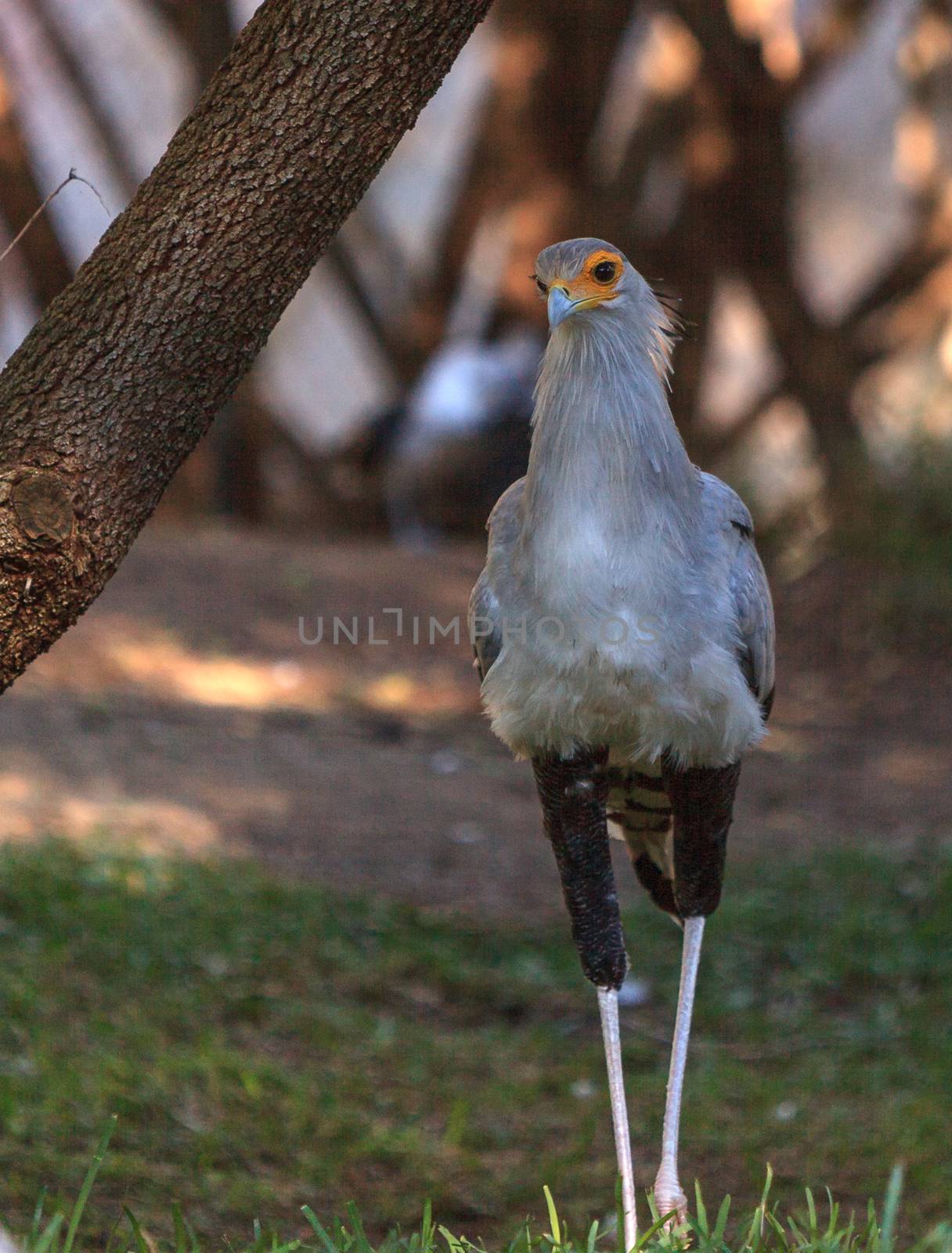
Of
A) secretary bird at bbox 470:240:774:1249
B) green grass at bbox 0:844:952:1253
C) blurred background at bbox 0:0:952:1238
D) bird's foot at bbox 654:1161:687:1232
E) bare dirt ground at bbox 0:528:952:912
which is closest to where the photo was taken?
secretary bird at bbox 470:240:774:1249

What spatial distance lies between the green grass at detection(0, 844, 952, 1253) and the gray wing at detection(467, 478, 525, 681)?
0.99 m

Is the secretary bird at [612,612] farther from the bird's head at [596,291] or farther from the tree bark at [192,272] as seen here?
the tree bark at [192,272]

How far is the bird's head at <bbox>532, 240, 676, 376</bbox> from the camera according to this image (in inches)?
99.8

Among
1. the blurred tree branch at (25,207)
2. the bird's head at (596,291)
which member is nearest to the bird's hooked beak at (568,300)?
the bird's head at (596,291)

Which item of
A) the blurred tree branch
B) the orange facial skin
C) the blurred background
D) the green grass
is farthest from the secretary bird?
the blurred tree branch

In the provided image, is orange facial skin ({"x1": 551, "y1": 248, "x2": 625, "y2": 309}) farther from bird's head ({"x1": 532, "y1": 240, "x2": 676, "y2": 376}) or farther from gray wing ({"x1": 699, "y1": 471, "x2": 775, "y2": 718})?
gray wing ({"x1": 699, "y1": 471, "x2": 775, "y2": 718})

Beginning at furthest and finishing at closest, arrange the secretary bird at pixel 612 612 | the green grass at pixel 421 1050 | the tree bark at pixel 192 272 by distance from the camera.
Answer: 1. the green grass at pixel 421 1050
2. the secretary bird at pixel 612 612
3. the tree bark at pixel 192 272

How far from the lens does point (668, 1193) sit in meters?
2.65

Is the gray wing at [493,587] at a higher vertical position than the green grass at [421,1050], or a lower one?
higher

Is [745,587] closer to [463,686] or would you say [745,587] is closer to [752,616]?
[752,616]

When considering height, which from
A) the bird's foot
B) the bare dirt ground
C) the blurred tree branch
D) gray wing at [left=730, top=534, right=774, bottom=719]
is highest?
the blurred tree branch

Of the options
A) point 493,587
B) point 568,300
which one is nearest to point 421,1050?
point 493,587

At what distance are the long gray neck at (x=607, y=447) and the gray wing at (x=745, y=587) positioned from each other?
0.09 metres

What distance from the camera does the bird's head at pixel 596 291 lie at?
2.54 m
